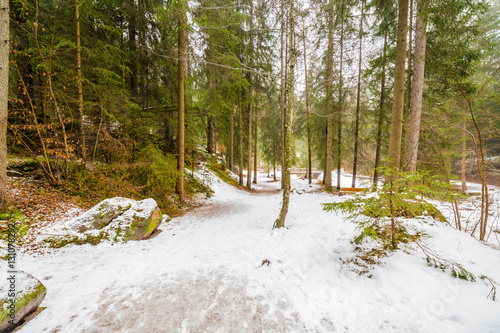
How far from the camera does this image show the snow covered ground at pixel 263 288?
2348 mm

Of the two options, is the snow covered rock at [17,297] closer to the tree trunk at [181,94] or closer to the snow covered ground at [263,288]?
the snow covered ground at [263,288]

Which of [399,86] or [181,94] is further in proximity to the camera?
[181,94]

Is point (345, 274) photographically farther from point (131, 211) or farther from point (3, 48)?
point (3, 48)

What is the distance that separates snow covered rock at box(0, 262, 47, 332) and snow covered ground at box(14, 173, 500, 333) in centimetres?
17

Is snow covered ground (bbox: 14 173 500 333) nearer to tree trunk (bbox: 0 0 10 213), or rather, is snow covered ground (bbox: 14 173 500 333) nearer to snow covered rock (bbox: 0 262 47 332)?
snow covered rock (bbox: 0 262 47 332)

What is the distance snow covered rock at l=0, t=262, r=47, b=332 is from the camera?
214 cm

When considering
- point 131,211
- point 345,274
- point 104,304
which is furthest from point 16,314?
point 345,274

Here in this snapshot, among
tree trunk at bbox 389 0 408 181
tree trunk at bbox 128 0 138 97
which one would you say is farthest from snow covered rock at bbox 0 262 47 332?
tree trunk at bbox 128 0 138 97

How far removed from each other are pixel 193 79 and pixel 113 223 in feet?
23.3

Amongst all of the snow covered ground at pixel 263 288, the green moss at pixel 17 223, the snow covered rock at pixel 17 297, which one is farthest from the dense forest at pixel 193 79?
the snow covered rock at pixel 17 297

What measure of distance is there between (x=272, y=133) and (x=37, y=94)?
17.6 meters

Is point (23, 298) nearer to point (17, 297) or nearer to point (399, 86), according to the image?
point (17, 297)

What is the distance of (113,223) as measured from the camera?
16.2 feet

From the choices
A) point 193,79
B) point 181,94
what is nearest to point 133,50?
point 193,79
